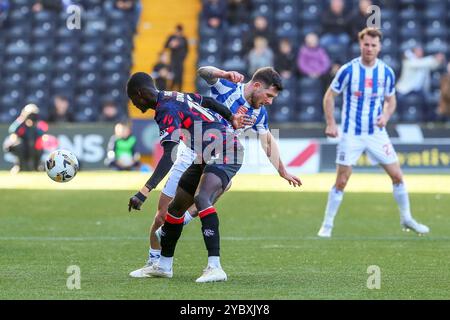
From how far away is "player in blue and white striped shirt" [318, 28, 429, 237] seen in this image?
13.2m

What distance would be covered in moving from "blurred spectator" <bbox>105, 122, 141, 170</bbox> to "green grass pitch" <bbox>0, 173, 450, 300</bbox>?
3.37 m

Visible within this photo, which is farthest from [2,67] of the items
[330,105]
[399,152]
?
[330,105]

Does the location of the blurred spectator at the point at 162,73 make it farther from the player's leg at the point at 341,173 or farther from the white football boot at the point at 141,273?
the white football boot at the point at 141,273

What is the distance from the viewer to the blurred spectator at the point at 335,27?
2652 cm

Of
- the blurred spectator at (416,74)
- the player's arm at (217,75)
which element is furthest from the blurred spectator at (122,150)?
the player's arm at (217,75)

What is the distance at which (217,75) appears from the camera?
9523 mm

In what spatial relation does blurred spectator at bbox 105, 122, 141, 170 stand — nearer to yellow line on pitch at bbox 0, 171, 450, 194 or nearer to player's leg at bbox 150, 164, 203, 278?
yellow line on pitch at bbox 0, 171, 450, 194

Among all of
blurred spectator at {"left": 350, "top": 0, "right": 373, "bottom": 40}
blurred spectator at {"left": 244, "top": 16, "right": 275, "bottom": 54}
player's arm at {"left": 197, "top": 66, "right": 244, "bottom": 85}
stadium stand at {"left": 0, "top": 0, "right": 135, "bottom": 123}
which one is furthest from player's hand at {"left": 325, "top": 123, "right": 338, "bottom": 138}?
stadium stand at {"left": 0, "top": 0, "right": 135, "bottom": 123}

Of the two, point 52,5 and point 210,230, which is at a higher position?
point 52,5

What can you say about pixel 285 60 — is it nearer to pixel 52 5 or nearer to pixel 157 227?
pixel 52 5

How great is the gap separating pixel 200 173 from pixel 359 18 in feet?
57.9

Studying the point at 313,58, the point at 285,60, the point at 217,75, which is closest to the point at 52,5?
the point at 285,60

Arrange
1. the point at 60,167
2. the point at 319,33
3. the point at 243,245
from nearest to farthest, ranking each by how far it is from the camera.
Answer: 1. the point at 60,167
2. the point at 243,245
3. the point at 319,33

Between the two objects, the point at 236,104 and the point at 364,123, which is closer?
the point at 236,104
